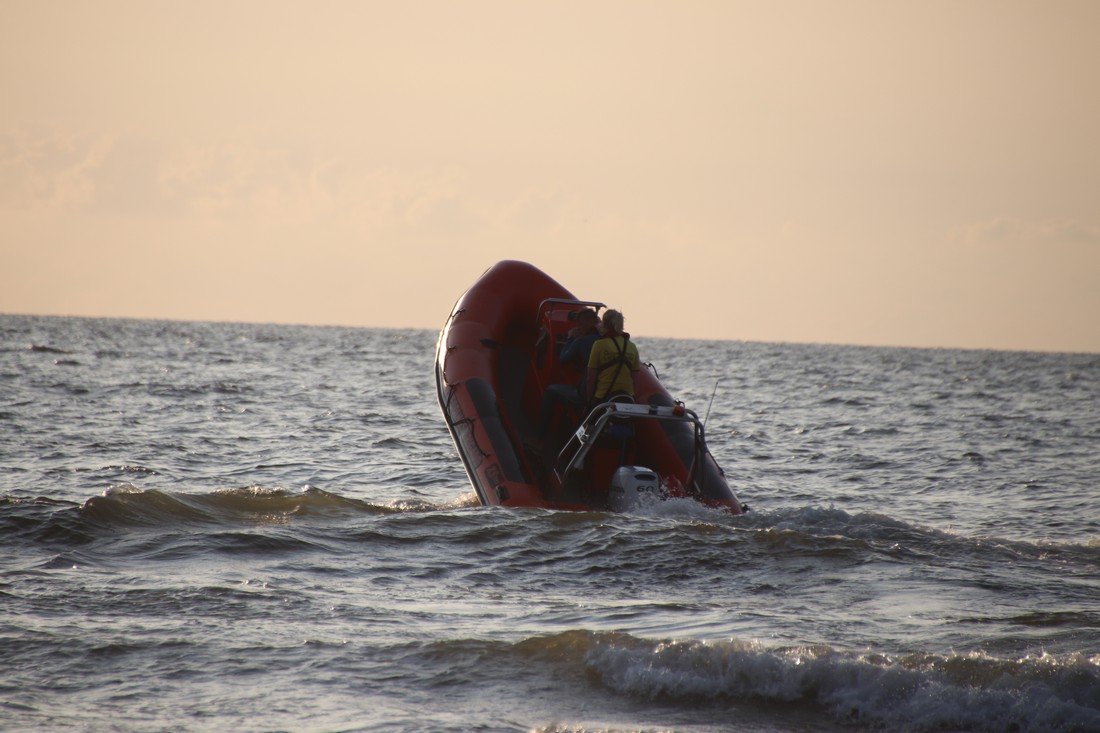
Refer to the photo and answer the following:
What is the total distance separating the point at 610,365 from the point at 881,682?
4198 mm

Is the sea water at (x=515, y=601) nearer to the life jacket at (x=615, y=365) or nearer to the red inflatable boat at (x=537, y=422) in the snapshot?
the red inflatable boat at (x=537, y=422)

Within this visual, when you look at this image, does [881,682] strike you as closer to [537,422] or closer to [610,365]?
[610,365]

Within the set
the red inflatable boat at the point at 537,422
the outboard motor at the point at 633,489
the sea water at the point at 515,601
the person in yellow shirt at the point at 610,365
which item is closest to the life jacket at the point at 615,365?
the person in yellow shirt at the point at 610,365

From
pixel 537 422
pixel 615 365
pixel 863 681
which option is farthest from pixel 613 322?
pixel 863 681

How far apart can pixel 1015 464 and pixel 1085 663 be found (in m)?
9.33

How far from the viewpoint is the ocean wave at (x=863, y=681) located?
14.8ft

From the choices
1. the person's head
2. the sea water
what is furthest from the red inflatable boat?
the person's head

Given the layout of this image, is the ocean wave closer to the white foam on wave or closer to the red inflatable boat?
the white foam on wave

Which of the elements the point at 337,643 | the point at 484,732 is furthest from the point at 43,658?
the point at 484,732

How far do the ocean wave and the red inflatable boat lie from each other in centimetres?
329

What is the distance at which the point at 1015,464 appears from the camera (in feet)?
44.6

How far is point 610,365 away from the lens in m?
8.60

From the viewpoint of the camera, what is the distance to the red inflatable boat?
841cm

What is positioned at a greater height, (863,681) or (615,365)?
(615,365)
